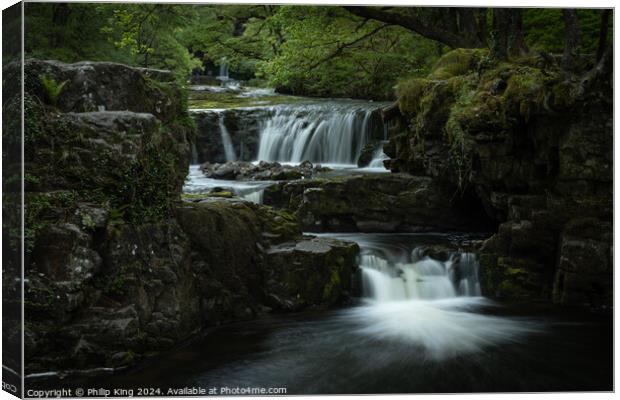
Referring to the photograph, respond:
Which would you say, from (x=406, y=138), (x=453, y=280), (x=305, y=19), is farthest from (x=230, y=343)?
(x=305, y=19)

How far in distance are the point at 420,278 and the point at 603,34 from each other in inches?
141

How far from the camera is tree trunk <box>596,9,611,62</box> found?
5688mm

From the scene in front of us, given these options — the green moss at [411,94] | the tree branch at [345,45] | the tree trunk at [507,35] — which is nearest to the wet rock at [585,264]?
the tree trunk at [507,35]

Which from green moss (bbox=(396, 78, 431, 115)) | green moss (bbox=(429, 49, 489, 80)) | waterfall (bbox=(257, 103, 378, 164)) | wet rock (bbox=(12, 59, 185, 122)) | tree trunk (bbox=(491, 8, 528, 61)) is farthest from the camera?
waterfall (bbox=(257, 103, 378, 164))

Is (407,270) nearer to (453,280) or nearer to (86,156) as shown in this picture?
(453,280)

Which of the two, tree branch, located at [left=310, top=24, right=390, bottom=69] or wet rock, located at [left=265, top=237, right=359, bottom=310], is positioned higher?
tree branch, located at [left=310, top=24, right=390, bottom=69]

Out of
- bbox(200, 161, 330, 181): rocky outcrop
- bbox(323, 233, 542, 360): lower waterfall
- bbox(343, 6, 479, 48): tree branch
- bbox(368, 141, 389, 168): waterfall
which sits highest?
bbox(343, 6, 479, 48): tree branch

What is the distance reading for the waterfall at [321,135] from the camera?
43.1ft

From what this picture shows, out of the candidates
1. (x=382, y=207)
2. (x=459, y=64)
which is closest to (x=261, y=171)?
(x=382, y=207)

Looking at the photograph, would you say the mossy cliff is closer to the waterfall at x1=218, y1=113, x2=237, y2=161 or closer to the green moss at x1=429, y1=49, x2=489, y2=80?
the green moss at x1=429, y1=49, x2=489, y2=80

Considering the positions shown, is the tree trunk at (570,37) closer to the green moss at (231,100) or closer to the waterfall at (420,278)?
the waterfall at (420,278)

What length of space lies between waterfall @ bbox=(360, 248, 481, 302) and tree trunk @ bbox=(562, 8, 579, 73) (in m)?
2.73

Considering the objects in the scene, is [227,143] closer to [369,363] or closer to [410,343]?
[410,343]

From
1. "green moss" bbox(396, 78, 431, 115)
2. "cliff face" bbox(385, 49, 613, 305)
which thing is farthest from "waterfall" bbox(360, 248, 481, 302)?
"green moss" bbox(396, 78, 431, 115)
